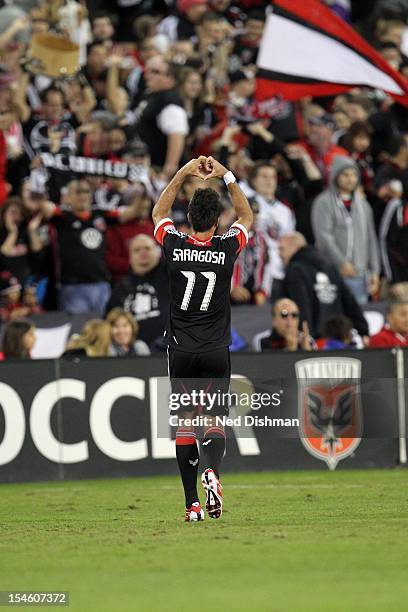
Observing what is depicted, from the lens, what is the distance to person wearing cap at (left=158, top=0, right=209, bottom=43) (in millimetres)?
21484

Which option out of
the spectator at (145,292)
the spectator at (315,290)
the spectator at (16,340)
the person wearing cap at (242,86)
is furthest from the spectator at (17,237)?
the person wearing cap at (242,86)

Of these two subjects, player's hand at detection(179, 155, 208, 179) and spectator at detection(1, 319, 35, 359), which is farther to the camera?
spectator at detection(1, 319, 35, 359)

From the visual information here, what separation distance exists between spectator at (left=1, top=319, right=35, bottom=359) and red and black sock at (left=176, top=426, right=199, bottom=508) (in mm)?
5436

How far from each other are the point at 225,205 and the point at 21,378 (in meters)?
3.98

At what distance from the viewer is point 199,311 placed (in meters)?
10.2

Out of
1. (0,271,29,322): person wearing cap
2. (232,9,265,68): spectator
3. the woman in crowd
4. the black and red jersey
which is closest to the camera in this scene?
the black and red jersey

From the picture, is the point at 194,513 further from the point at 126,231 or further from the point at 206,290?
the point at 126,231

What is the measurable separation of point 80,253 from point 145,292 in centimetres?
101

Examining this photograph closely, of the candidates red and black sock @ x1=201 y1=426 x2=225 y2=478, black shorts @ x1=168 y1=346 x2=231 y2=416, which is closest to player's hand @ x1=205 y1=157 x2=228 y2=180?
black shorts @ x1=168 y1=346 x2=231 y2=416

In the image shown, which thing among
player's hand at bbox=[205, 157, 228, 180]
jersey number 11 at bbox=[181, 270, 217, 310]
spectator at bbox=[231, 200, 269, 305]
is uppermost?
player's hand at bbox=[205, 157, 228, 180]

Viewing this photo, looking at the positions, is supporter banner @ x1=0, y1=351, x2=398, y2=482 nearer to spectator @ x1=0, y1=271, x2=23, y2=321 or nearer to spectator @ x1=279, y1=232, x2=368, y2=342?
spectator @ x1=279, y1=232, x2=368, y2=342

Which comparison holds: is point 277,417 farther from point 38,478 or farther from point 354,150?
point 354,150

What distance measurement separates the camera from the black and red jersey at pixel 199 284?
397 inches

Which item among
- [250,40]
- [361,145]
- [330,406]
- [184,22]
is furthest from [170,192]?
[184,22]
